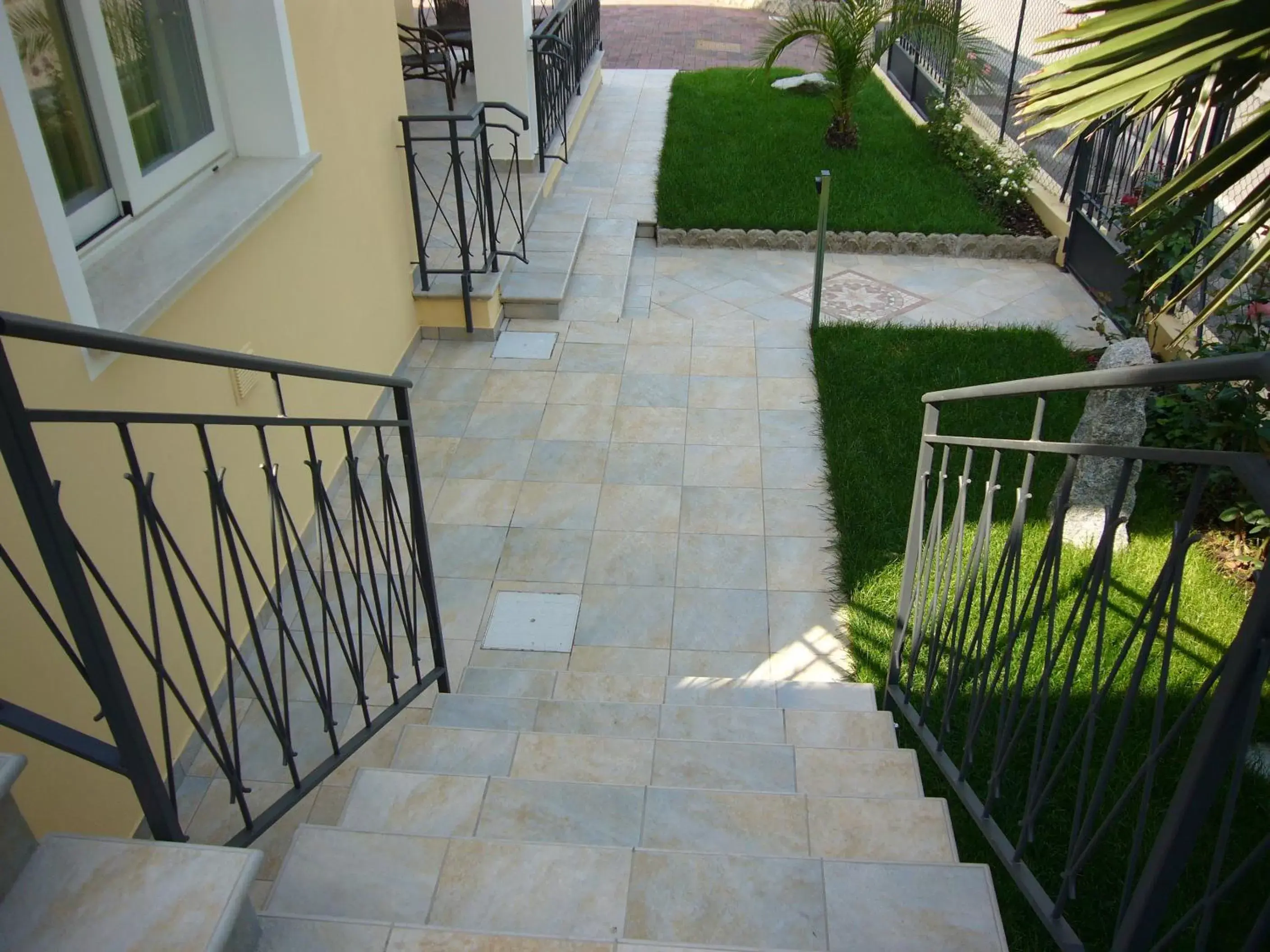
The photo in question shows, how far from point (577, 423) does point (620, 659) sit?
5.68 ft

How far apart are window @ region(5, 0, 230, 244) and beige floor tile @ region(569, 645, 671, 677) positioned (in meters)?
2.10

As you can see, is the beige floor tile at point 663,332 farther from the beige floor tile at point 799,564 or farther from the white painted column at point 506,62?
the beige floor tile at point 799,564

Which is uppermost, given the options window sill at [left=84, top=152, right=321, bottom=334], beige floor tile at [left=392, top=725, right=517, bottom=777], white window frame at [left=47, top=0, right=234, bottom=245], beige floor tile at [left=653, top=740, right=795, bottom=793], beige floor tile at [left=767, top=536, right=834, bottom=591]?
white window frame at [left=47, top=0, right=234, bottom=245]

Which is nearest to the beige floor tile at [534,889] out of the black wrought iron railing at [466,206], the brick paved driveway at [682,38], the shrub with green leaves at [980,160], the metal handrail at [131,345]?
the metal handrail at [131,345]

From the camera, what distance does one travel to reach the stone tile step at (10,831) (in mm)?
1391

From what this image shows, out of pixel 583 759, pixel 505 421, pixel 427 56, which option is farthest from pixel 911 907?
pixel 427 56

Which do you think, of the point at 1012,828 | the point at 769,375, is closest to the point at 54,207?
the point at 1012,828

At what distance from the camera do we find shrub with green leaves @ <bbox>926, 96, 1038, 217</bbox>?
771 centimetres

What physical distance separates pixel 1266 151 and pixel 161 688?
1953mm

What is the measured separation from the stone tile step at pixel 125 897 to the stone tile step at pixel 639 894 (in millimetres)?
479

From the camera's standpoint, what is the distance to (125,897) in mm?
1422

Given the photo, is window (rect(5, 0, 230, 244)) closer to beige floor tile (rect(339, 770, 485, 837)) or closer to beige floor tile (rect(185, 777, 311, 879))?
beige floor tile (rect(185, 777, 311, 879))

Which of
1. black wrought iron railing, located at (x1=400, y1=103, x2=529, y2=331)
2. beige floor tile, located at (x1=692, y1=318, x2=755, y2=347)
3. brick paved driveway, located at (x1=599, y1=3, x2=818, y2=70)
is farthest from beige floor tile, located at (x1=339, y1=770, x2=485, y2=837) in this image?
brick paved driveway, located at (x1=599, y1=3, x2=818, y2=70)

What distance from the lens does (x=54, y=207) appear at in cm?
250
